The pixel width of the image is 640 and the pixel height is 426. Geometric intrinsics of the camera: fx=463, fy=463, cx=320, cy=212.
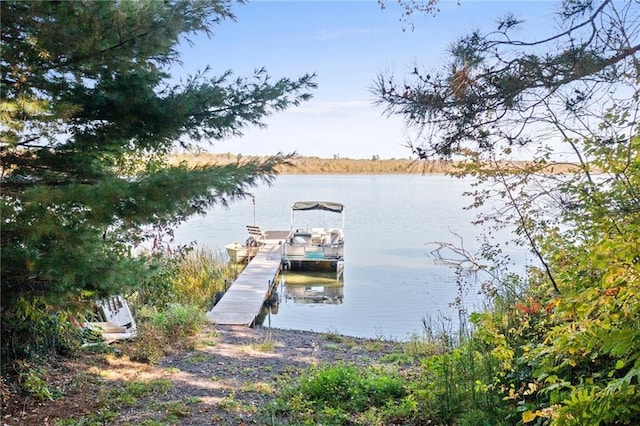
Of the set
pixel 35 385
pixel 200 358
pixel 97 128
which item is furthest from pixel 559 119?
pixel 200 358

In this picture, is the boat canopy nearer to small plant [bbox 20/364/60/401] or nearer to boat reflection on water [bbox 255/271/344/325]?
boat reflection on water [bbox 255/271/344/325]

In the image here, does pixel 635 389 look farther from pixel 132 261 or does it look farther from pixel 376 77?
pixel 132 261

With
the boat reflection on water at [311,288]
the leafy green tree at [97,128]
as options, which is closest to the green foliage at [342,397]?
the leafy green tree at [97,128]

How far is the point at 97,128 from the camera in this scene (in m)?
3.96

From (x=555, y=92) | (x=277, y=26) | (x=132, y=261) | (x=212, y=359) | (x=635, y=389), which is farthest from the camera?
(x=277, y=26)

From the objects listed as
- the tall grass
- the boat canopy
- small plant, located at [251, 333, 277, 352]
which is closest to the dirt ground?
small plant, located at [251, 333, 277, 352]

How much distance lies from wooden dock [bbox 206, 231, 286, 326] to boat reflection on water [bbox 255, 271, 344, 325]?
39 cm

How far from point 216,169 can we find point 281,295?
9122 millimetres

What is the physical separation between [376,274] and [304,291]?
268cm

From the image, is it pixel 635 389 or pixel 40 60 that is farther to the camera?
pixel 40 60

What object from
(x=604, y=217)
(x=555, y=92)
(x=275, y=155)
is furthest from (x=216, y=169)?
(x=604, y=217)

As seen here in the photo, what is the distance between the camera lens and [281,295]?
12.1m

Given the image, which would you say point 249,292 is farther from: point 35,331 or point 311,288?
point 35,331

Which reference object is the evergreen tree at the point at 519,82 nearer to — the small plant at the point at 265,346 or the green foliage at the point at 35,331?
the green foliage at the point at 35,331
